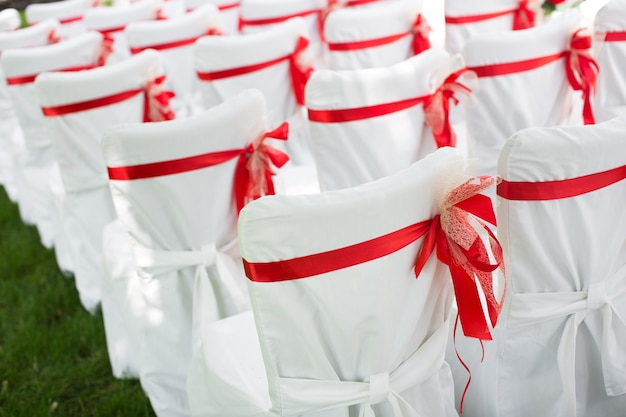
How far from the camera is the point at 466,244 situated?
4.14 ft

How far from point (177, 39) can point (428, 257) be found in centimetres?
248

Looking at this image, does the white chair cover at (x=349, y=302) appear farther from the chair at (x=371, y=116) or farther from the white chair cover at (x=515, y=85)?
the white chair cover at (x=515, y=85)

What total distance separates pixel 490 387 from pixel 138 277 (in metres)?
1.07

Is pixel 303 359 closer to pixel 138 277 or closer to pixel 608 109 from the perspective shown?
pixel 138 277

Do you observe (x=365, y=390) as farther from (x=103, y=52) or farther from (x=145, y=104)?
(x=103, y=52)

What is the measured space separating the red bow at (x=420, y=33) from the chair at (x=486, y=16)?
213 mm

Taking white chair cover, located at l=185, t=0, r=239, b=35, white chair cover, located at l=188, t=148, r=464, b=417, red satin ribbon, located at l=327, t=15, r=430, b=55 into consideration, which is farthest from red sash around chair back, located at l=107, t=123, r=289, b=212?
Result: white chair cover, located at l=185, t=0, r=239, b=35

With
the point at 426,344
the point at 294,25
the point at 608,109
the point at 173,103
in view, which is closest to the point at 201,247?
the point at 426,344

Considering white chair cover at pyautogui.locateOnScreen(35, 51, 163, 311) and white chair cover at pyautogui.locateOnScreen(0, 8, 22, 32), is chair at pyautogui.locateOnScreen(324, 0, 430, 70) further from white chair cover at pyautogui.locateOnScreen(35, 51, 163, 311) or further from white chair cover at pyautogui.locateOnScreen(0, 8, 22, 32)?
white chair cover at pyautogui.locateOnScreen(0, 8, 22, 32)

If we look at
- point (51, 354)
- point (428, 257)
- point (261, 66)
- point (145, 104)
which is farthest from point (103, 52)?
point (428, 257)

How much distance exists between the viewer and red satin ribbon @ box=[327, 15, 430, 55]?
111 inches

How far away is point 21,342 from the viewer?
111 inches

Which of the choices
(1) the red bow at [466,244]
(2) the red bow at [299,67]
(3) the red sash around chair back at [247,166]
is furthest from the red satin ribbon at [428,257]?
(2) the red bow at [299,67]

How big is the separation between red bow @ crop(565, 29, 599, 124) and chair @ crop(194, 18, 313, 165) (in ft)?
3.23
